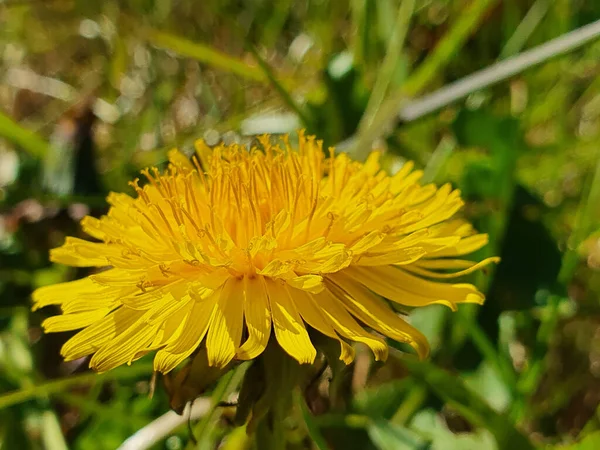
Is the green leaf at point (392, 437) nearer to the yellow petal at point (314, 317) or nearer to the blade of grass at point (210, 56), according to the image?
the yellow petal at point (314, 317)

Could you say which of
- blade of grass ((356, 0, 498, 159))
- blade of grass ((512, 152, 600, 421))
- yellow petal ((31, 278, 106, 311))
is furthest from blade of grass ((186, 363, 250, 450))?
blade of grass ((356, 0, 498, 159))

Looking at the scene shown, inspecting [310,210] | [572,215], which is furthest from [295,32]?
[310,210]

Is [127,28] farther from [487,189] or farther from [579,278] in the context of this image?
[579,278]

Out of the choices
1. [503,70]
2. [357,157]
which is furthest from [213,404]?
[503,70]

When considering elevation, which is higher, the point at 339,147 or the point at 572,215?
the point at 339,147

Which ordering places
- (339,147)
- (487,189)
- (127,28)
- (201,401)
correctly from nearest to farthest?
(201,401)
(487,189)
(339,147)
(127,28)

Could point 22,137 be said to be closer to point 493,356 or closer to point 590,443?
point 493,356
